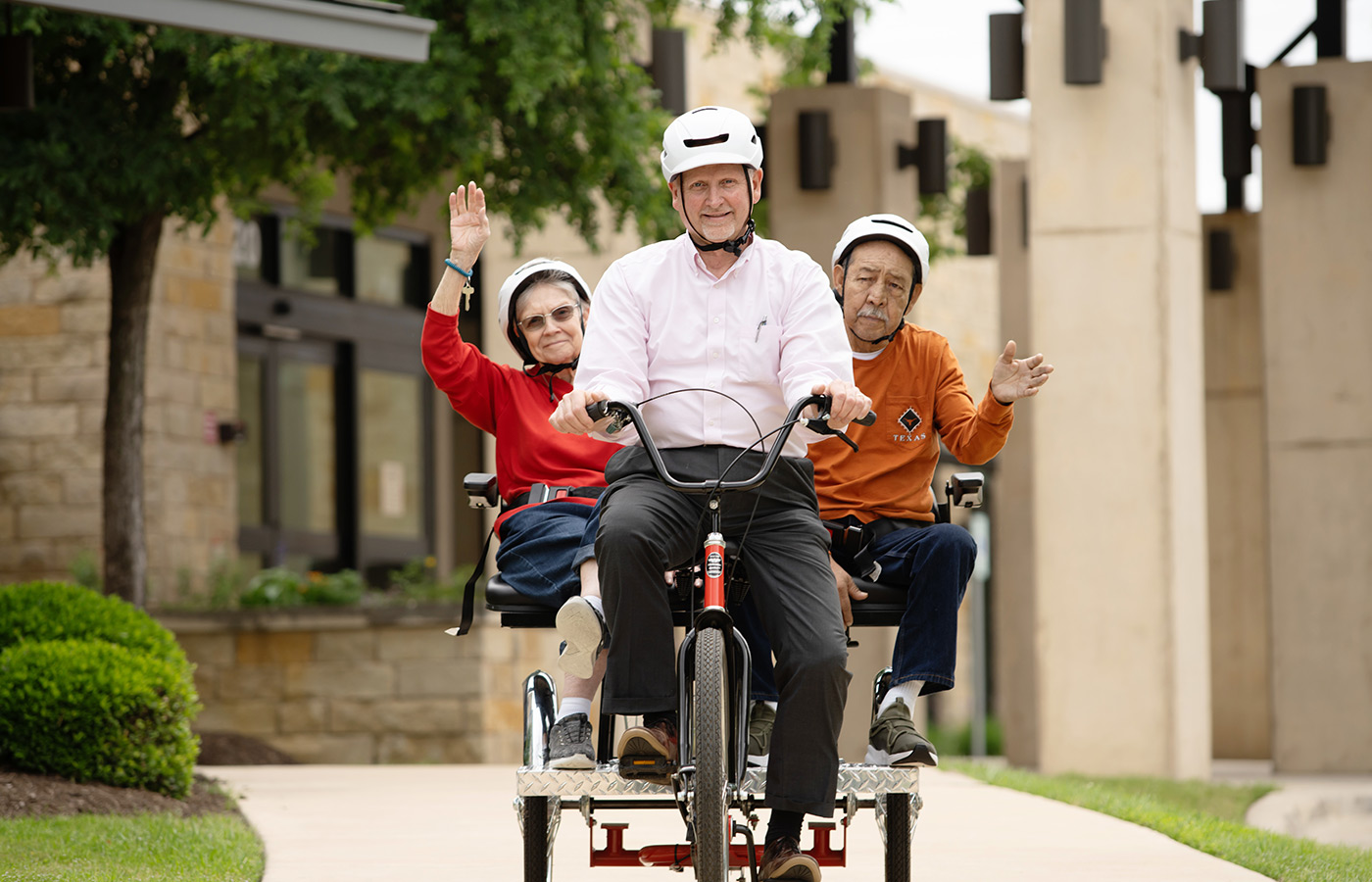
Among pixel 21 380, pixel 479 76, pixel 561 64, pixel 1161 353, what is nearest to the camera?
pixel 561 64

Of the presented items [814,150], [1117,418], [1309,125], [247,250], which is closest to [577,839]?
[1117,418]

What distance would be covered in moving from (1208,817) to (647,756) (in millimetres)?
4648

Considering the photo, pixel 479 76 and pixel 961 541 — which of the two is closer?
pixel 961 541

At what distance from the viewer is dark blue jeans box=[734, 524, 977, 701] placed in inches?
190

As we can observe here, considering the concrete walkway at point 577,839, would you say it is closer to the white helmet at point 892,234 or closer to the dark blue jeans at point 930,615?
the dark blue jeans at point 930,615

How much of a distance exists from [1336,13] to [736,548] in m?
10.2

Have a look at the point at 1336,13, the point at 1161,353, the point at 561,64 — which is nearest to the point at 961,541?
the point at 561,64

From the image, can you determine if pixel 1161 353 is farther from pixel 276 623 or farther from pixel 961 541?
pixel 961 541

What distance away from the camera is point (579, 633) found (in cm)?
456

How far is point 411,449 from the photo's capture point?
1742 cm

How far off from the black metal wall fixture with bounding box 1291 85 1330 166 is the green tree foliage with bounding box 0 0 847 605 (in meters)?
3.88

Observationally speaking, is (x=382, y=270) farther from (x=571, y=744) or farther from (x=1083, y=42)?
(x=571, y=744)

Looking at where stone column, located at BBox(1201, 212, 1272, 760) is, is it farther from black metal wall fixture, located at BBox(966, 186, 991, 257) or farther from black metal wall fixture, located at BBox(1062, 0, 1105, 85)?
black metal wall fixture, located at BBox(1062, 0, 1105, 85)

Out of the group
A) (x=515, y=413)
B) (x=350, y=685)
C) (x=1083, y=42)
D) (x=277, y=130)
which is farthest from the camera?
(x=350, y=685)
